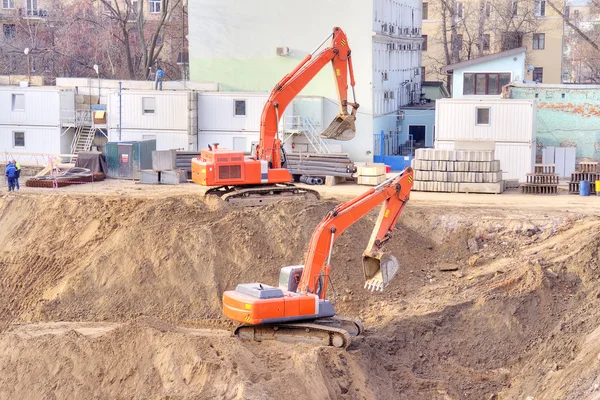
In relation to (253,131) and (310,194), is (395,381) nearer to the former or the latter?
(310,194)

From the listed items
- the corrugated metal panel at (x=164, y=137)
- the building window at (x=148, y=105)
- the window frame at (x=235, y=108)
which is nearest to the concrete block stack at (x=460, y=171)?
the window frame at (x=235, y=108)

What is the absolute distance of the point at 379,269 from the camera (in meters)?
24.3

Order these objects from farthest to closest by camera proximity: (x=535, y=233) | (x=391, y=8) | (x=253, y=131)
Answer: (x=391, y=8) → (x=253, y=131) → (x=535, y=233)

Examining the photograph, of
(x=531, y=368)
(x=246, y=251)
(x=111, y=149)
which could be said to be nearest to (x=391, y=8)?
(x=111, y=149)

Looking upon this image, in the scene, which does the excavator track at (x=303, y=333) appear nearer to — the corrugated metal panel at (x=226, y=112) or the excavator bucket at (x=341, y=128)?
the excavator bucket at (x=341, y=128)

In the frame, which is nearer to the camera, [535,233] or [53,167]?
[535,233]

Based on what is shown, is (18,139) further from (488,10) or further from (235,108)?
(488,10)

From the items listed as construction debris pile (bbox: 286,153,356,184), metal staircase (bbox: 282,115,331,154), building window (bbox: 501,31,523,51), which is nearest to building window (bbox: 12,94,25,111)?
metal staircase (bbox: 282,115,331,154)

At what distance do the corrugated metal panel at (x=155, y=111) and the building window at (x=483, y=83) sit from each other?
43.0 ft

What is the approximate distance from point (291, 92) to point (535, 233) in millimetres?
8794

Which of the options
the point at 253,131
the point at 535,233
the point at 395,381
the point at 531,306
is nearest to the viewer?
the point at 395,381

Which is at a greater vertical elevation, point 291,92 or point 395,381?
point 291,92

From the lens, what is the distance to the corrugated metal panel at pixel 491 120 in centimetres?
4272

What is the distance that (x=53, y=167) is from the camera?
43.9 metres
